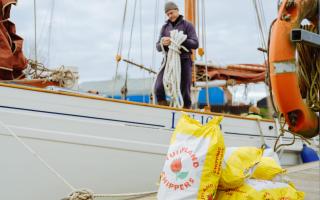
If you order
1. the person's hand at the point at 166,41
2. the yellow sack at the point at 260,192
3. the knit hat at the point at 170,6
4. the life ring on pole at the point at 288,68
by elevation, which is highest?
the knit hat at the point at 170,6

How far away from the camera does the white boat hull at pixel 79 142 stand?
425 cm

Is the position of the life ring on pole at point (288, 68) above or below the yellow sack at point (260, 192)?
above

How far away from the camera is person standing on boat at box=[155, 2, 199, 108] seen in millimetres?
5914

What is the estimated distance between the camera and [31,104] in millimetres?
4316

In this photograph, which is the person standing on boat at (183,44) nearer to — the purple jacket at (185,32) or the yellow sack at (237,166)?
the purple jacket at (185,32)

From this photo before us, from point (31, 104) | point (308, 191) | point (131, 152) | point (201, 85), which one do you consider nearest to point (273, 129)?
point (308, 191)

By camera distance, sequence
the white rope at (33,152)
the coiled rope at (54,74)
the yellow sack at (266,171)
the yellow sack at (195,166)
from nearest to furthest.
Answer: the yellow sack at (195,166), the yellow sack at (266,171), the white rope at (33,152), the coiled rope at (54,74)

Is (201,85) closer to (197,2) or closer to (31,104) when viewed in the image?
(197,2)

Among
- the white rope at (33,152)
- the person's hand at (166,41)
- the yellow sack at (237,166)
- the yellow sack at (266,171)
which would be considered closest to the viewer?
the yellow sack at (237,166)

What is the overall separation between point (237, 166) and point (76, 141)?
1965mm

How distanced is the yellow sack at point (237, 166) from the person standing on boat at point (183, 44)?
8.97ft

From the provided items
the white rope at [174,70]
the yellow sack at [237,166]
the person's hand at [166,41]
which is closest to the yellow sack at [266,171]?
the yellow sack at [237,166]

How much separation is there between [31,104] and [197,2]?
5063 millimetres

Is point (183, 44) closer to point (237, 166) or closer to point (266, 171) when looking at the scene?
point (266, 171)
